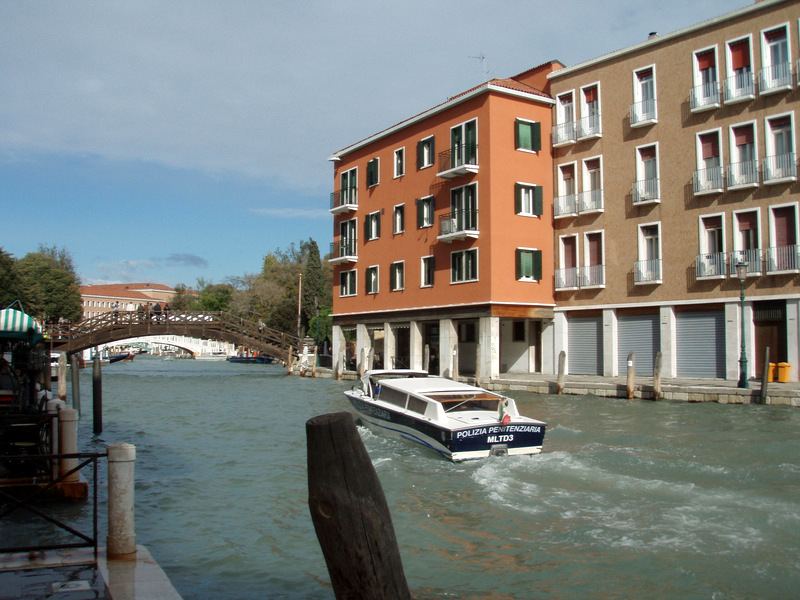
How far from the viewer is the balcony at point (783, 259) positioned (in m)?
23.8

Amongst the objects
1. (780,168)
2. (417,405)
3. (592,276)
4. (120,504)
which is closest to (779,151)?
(780,168)

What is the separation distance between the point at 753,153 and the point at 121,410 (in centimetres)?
2393

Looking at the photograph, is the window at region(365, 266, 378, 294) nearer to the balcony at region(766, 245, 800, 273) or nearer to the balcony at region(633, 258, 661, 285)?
the balcony at region(633, 258, 661, 285)

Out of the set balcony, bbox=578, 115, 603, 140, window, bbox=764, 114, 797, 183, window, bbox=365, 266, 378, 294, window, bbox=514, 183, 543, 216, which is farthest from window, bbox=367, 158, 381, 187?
window, bbox=764, 114, 797, 183

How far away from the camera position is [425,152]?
34781mm

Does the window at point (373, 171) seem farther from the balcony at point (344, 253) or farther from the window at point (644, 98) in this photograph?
the window at point (644, 98)

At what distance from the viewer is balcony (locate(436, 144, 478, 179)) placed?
3138cm

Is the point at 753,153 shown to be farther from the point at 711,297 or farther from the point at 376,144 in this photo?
the point at 376,144

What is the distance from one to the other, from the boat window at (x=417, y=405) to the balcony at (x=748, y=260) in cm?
1503

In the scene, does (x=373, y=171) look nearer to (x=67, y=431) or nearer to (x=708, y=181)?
(x=708, y=181)

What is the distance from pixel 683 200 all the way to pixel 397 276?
47.2 feet

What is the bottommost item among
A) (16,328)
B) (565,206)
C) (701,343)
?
(701,343)

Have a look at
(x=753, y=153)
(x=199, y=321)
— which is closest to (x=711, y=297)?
(x=753, y=153)

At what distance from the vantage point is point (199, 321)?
4566cm
